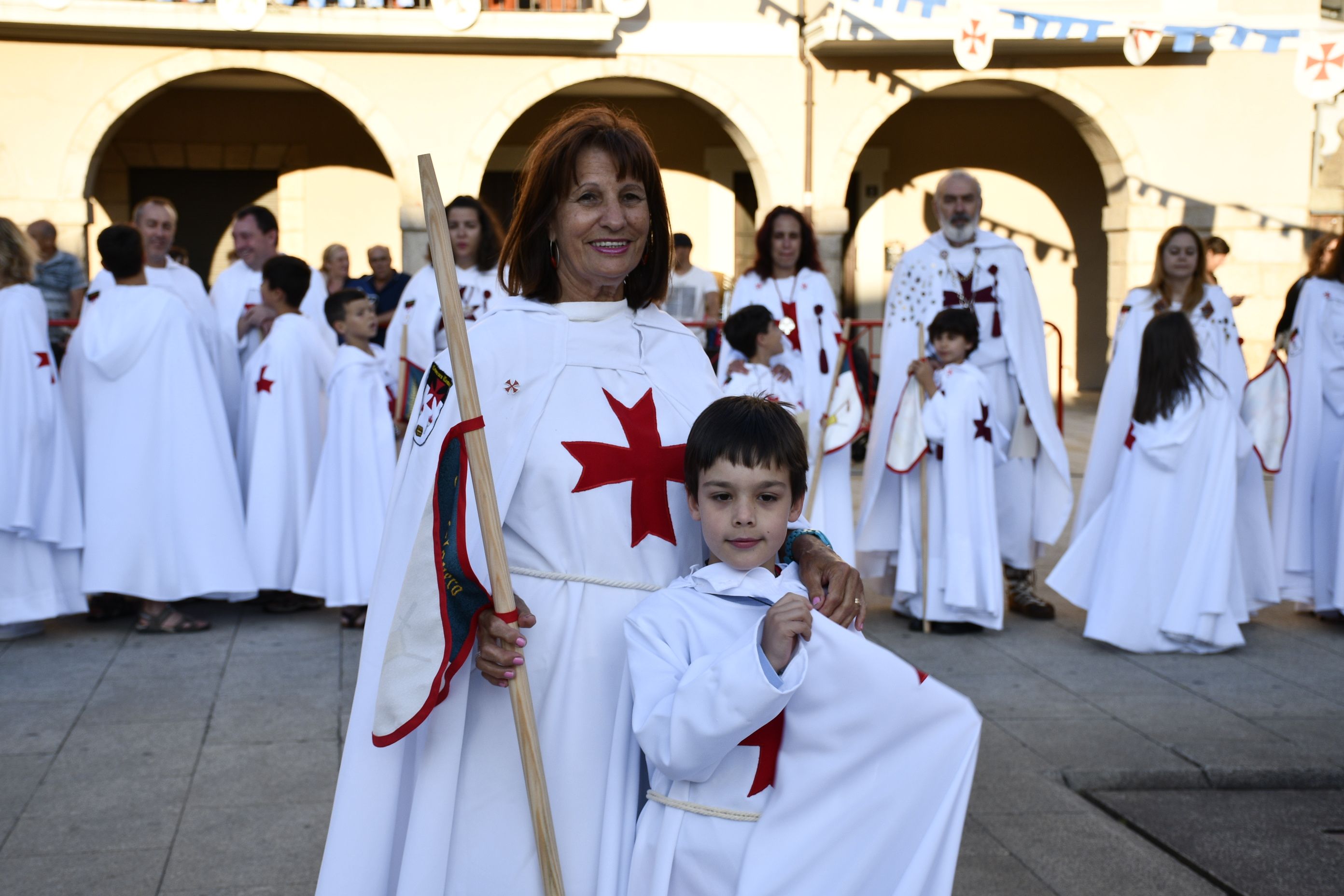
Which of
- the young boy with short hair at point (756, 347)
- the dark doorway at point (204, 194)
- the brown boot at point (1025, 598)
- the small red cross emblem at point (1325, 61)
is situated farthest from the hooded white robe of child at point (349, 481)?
the dark doorway at point (204, 194)

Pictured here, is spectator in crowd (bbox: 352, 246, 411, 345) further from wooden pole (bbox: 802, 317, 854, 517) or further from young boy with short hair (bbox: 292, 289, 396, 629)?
wooden pole (bbox: 802, 317, 854, 517)

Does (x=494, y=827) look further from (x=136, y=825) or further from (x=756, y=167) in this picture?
(x=756, y=167)

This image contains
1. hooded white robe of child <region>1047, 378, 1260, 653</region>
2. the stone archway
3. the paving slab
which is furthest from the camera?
the stone archway

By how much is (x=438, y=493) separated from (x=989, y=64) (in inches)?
565

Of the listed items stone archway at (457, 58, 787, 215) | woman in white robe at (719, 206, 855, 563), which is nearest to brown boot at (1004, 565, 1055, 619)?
woman in white robe at (719, 206, 855, 563)

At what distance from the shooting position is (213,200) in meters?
16.5

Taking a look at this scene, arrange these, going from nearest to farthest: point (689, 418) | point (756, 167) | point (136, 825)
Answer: point (689, 418) → point (136, 825) → point (756, 167)

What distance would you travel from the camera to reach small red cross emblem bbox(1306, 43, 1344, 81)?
10492mm

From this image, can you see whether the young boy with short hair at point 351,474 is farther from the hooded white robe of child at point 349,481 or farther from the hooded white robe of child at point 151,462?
the hooded white robe of child at point 151,462

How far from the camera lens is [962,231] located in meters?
6.75

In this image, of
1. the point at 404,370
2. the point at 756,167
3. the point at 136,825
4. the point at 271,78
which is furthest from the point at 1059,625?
the point at 271,78

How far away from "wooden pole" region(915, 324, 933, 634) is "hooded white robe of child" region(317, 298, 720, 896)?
420 cm

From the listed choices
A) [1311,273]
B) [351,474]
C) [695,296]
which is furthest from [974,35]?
[351,474]

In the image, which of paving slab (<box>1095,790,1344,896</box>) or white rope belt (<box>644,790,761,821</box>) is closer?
white rope belt (<box>644,790,761,821</box>)
